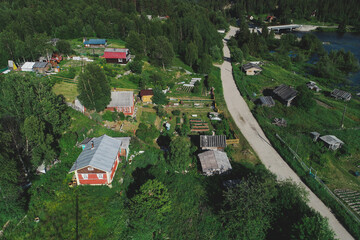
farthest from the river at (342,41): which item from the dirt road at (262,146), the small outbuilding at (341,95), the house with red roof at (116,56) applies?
the house with red roof at (116,56)

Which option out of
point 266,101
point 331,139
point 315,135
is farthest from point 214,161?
point 266,101

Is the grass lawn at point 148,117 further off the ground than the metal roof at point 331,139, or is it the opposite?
the grass lawn at point 148,117

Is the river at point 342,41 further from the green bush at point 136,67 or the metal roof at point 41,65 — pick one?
the metal roof at point 41,65

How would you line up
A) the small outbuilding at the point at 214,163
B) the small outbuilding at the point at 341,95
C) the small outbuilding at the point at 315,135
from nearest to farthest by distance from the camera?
the small outbuilding at the point at 214,163
the small outbuilding at the point at 315,135
the small outbuilding at the point at 341,95

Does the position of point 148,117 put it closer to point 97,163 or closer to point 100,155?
point 100,155

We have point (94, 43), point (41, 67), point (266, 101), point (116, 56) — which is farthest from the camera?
point (94, 43)

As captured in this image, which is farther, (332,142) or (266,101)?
(266,101)

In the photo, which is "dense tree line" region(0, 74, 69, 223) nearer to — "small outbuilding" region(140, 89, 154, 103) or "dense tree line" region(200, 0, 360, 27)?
"small outbuilding" region(140, 89, 154, 103)
